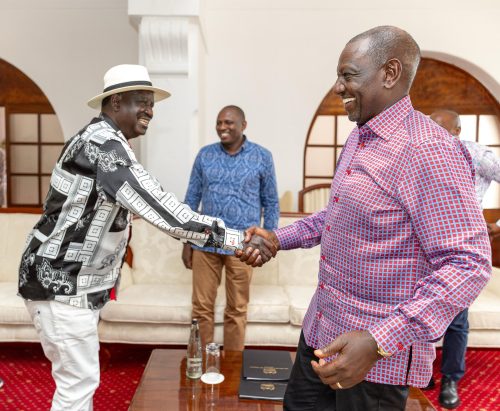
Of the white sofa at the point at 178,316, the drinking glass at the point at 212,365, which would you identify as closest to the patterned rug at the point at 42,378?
the white sofa at the point at 178,316

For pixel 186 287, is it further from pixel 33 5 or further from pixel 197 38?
pixel 33 5

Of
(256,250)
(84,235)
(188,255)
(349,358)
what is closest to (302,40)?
(188,255)

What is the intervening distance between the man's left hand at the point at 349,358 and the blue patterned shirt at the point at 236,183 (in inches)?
69.5

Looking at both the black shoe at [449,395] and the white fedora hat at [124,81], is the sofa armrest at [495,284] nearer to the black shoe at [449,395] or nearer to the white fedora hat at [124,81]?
the black shoe at [449,395]

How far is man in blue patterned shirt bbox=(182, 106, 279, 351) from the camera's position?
2.72 meters

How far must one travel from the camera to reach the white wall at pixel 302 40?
4.48m

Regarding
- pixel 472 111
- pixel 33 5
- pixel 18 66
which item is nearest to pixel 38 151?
pixel 18 66

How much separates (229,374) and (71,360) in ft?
2.23

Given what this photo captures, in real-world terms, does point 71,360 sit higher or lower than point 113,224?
lower

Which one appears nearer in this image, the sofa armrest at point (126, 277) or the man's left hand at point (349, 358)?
the man's left hand at point (349, 358)

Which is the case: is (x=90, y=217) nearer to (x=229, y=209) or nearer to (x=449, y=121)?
(x=229, y=209)

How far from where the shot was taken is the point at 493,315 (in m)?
2.72

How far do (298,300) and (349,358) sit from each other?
1.93m

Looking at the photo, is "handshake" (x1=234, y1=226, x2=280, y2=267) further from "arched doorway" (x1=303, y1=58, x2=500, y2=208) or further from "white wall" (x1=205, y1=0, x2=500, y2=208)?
"arched doorway" (x1=303, y1=58, x2=500, y2=208)
